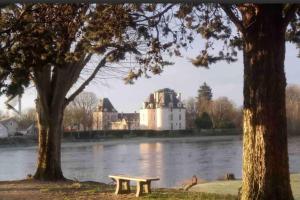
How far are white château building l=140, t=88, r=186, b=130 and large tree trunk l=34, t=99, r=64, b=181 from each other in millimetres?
4307

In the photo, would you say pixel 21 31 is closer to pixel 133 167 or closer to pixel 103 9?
pixel 103 9

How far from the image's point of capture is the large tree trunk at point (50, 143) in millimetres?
15898

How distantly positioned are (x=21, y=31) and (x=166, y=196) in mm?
4171

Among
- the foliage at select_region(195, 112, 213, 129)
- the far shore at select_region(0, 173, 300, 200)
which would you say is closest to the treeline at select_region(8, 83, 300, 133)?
the foliage at select_region(195, 112, 213, 129)

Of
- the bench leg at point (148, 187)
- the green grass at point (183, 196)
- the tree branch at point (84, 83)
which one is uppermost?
the tree branch at point (84, 83)

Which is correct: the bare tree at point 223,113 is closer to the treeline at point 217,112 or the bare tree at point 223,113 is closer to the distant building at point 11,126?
the treeline at point 217,112

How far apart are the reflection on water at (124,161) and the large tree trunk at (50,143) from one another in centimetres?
153

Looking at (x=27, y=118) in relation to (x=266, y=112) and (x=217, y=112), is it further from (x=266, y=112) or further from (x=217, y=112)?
(x=266, y=112)

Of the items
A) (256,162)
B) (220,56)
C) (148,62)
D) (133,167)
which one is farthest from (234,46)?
(133,167)

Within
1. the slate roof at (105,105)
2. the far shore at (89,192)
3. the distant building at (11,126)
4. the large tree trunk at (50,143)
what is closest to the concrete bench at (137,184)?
the far shore at (89,192)

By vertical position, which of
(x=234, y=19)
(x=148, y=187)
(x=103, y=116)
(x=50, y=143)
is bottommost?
(x=148, y=187)

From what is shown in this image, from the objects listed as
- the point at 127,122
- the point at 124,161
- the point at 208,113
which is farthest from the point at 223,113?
the point at 124,161

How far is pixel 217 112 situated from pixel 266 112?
398 cm

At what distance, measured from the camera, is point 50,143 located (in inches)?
632
